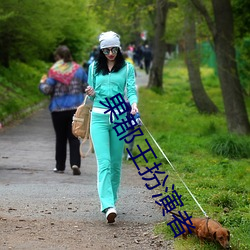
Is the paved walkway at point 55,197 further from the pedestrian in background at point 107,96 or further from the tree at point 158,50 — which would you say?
the tree at point 158,50

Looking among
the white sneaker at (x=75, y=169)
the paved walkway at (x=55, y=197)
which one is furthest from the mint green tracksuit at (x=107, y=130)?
the white sneaker at (x=75, y=169)

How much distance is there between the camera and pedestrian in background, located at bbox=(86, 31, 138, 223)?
7.56 m

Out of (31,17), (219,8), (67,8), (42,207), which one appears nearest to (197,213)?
(42,207)

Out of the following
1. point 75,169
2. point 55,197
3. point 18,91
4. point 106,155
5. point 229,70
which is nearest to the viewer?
point 106,155

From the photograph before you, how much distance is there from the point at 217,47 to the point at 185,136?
214cm

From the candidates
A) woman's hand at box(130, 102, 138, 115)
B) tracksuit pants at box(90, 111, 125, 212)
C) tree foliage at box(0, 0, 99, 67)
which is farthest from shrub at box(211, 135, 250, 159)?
woman's hand at box(130, 102, 138, 115)

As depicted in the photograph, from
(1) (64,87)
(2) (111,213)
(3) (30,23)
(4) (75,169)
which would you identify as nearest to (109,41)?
(2) (111,213)

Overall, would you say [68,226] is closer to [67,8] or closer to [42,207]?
[42,207]

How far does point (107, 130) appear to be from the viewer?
7660 mm

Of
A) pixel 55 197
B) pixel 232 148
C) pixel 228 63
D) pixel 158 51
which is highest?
pixel 228 63

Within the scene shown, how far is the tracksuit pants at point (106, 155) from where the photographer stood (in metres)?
7.52

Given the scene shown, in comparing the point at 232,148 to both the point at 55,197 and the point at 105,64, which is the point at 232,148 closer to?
the point at 55,197

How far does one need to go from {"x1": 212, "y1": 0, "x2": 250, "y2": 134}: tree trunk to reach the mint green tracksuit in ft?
29.6

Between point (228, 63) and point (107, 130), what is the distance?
9.43 m
